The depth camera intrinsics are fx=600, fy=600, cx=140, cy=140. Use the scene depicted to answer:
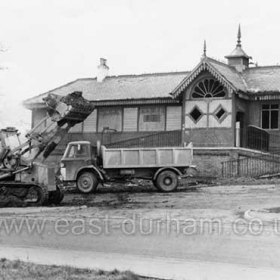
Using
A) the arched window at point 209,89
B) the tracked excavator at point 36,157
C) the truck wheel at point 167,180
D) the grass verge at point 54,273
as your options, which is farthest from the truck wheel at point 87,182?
the grass verge at point 54,273

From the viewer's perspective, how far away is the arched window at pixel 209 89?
31531mm

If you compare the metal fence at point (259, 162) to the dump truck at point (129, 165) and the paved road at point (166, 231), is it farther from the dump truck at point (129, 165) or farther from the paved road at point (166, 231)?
the paved road at point (166, 231)

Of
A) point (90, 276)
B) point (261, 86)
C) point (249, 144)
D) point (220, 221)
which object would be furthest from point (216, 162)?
point (90, 276)

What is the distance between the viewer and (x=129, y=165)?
2391cm

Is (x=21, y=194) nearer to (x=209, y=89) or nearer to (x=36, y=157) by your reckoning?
(x=36, y=157)

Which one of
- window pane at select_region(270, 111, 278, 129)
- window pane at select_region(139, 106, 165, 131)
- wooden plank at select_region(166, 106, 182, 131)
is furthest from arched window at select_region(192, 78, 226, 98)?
window pane at select_region(139, 106, 165, 131)

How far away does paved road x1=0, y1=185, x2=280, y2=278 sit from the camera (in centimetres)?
1073

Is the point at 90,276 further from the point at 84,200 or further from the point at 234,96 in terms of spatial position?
the point at 234,96

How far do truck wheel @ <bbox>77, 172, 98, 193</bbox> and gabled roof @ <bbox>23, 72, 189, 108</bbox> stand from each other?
10.9m

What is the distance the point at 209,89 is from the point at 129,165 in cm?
956

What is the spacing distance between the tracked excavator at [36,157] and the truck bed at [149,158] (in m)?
3.05

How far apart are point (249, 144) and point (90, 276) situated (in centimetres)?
2410

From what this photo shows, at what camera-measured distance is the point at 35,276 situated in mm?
8812

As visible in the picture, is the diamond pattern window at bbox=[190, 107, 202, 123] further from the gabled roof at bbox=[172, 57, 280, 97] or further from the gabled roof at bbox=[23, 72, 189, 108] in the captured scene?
the gabled roof at bbox=[23, 72, 189, 108]
